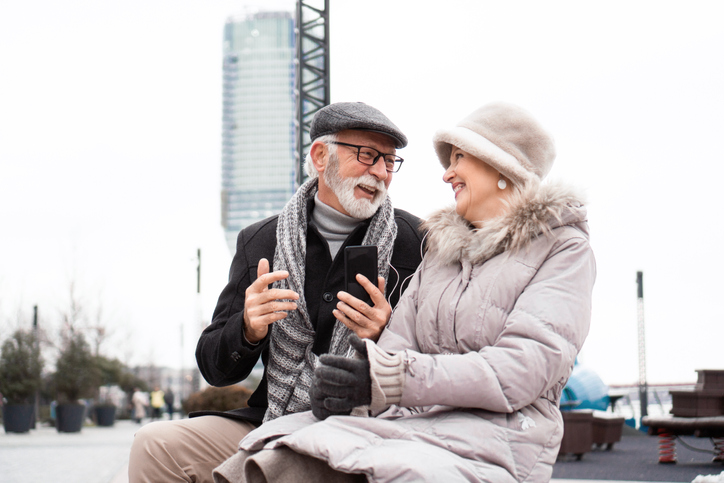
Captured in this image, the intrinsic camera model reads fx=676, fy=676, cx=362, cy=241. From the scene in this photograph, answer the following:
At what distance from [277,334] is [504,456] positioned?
112 cm

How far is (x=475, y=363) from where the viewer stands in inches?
65.6

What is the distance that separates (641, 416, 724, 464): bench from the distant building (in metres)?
112

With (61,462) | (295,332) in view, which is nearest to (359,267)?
(295,332)

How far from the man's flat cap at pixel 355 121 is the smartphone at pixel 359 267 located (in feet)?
1.80

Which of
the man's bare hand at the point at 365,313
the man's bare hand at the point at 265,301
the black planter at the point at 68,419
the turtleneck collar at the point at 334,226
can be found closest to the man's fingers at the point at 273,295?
the man's bare hand at the point at 265,301

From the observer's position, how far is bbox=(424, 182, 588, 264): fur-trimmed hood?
193 cm

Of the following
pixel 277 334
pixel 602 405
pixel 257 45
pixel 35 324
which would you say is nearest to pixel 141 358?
pixel 35 324

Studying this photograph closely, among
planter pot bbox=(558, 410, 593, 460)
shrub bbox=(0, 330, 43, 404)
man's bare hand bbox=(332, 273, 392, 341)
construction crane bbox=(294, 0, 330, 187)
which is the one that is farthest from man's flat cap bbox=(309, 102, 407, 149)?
shrub bbox=(0, 330, 43, 404)

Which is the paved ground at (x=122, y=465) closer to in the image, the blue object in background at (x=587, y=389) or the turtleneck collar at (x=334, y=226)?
the blue object in background at (x=587, y=389)

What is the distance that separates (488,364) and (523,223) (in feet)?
1.55

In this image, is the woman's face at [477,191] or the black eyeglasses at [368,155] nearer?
the woman's face at [477,191]

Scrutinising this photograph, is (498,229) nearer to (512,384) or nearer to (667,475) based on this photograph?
(512,384)

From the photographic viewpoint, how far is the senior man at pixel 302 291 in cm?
228

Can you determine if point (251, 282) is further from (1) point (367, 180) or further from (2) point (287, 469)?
(2) point (287, 469)
